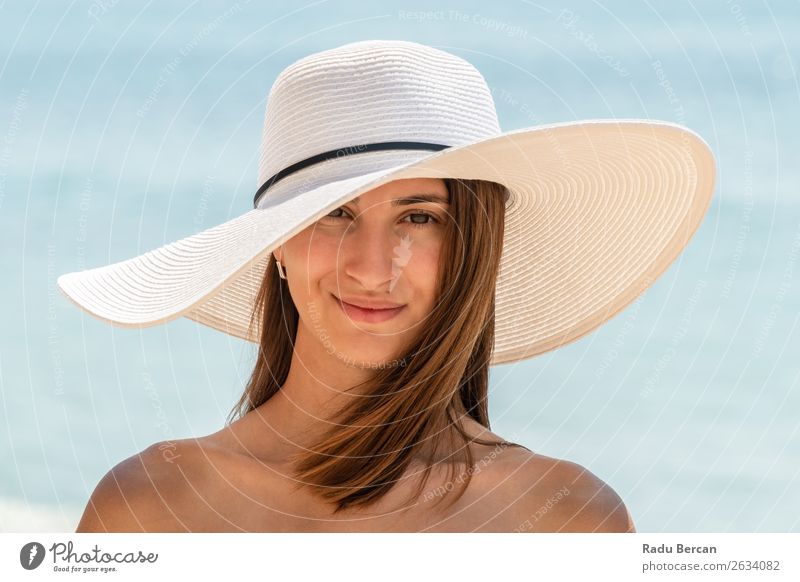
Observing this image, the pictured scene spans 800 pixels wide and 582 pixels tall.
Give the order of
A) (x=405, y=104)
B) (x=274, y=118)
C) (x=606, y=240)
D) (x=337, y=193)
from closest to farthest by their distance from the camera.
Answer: (x=337, y=193)
(x=405, y=104)
(x=274, y=118)
(x=606, y=240)

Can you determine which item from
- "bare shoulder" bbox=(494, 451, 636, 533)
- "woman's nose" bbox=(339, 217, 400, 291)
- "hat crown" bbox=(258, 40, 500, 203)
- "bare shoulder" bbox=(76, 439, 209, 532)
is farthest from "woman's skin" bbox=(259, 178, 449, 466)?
"bare shoulder" bbox=(494, 451, 636, 533)

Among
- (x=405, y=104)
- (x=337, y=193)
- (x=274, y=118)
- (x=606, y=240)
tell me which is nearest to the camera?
(x=337, y=193)

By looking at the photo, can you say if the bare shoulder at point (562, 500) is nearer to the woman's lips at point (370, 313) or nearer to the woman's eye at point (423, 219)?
the woman's lips at point (370, 313)

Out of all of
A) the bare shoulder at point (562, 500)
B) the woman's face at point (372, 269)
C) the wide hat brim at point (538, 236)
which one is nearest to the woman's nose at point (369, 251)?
the woman's face at point (372, 269)

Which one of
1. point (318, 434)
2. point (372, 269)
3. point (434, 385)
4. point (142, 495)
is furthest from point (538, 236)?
point (142, 495)

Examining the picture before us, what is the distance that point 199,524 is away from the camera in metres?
2.93

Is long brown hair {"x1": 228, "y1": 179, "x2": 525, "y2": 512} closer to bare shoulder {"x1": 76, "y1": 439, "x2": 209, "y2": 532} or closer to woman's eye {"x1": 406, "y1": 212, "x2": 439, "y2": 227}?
woman's eye {"x1": 406, "y1": 212, "x2": 439, "y2": 227}

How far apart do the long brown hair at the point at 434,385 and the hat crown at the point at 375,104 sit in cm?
15

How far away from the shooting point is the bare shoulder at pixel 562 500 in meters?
2.83

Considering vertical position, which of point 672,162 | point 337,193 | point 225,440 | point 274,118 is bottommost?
point 225,440

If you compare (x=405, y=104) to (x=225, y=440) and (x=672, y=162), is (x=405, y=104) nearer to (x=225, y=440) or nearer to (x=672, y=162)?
(x=672, y=162)

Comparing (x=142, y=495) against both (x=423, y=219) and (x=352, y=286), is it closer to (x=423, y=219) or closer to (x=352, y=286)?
(x=352, y=286)
